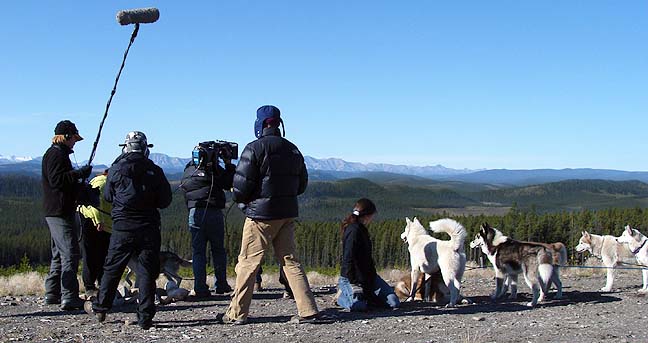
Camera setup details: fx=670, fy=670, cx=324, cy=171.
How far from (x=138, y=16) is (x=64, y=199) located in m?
2.84

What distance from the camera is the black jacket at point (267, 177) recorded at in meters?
7.60

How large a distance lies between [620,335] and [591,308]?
6.83 ft

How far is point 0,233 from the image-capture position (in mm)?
95125

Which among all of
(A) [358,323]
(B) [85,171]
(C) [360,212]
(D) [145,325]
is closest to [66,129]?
(B) [85,171]

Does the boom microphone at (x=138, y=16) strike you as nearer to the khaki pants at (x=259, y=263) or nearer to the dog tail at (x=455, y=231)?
the khaki pants at (x=259, y=263)

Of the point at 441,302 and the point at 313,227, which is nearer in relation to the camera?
the point at 441,302

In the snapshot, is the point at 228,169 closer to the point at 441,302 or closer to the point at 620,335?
the point at 441,302

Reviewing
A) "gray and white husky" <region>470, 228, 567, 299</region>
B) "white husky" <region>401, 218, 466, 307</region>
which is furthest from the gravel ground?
"white husky" <region>401, 218, 466, 307</region>

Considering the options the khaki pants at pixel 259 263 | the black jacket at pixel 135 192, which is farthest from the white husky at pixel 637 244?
the black jacket at pixel 135 192

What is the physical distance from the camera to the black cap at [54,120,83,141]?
29.1ft

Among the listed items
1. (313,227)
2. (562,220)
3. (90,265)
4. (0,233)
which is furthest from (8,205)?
(90,265)

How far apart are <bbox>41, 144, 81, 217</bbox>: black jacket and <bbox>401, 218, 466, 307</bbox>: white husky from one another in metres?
4.98

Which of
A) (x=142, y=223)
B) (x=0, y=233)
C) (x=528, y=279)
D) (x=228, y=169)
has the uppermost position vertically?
(x=228, y=169)

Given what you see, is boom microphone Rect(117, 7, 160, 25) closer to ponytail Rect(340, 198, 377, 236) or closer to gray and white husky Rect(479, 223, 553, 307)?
ponytail Rect(340, 198, 377, 236)
